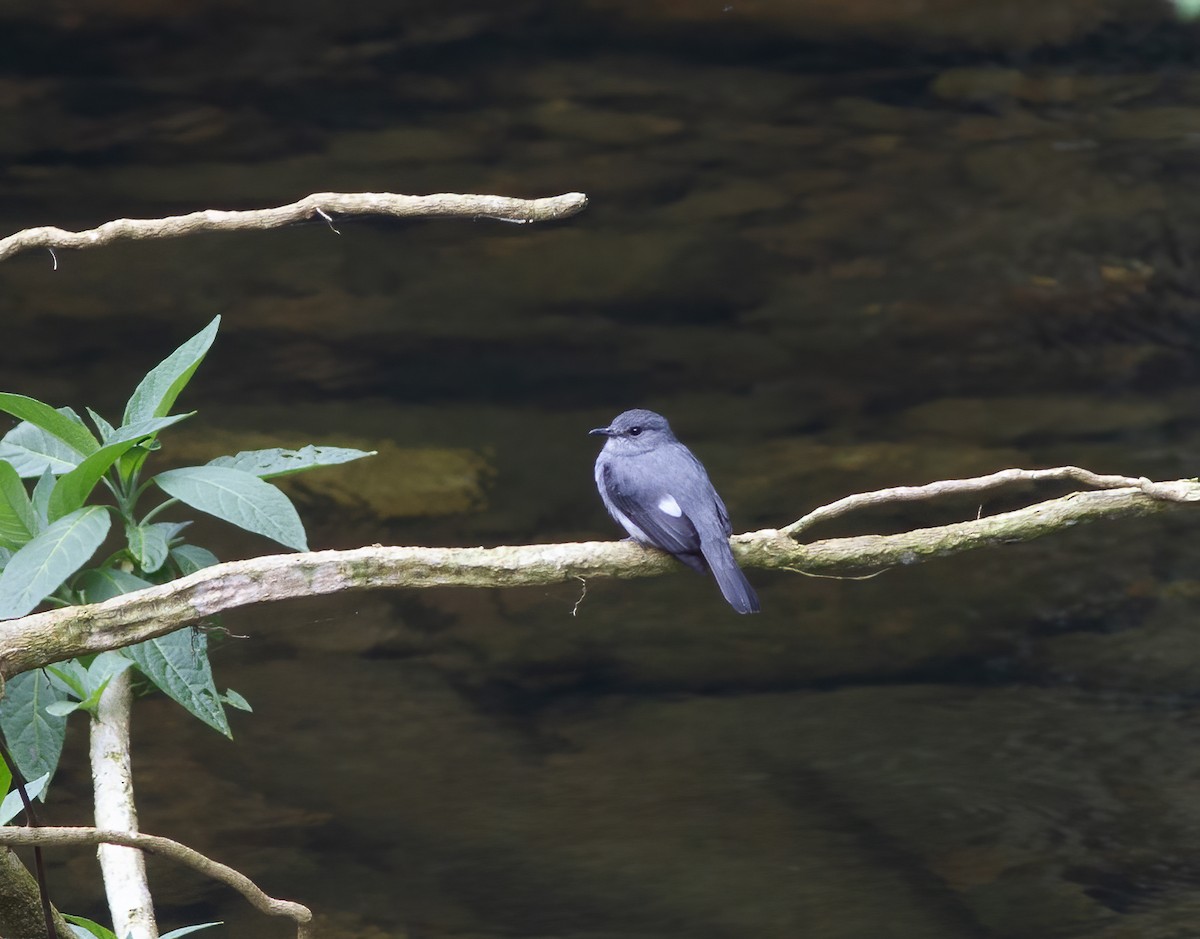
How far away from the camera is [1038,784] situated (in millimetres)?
4508

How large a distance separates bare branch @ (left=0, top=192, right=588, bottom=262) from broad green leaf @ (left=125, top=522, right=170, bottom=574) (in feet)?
1.49

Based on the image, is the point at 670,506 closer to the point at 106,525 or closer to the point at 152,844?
the point at 106,525

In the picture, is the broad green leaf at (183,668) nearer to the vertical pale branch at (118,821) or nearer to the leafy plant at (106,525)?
the leafy plant at (106,525)

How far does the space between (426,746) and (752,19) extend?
367cm

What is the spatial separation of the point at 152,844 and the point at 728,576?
1.32m

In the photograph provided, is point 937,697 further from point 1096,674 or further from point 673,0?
point 673,0

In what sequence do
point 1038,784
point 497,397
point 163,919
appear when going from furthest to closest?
point 497,397, point 1038,784, point 163,919

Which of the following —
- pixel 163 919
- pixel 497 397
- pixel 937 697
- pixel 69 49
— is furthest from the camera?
pixel 497 397

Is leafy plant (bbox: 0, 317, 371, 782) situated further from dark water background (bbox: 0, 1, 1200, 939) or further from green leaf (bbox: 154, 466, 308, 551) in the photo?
dark water background (bbox: 0, 1, 1200, 939)

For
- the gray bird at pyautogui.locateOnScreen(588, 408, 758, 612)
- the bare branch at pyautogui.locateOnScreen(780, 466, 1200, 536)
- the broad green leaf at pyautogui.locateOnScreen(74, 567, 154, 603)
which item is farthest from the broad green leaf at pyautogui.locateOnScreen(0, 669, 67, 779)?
the bare branch at pyautogui.locateOnScreen(780, 466, 1200, 536)

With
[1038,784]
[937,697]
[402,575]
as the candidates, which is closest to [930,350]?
[937,697]

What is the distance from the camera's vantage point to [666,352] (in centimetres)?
640

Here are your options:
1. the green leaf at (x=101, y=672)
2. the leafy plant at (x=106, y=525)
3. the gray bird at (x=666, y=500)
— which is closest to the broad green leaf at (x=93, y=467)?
the leafy plant at (x=106, y=525)

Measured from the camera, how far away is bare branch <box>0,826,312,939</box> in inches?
56.3
